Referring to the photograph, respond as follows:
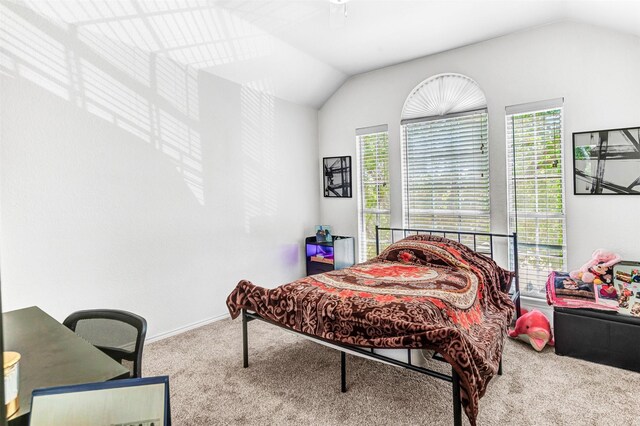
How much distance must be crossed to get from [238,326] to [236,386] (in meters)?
1.08

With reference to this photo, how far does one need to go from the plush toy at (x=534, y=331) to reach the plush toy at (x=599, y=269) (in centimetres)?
47

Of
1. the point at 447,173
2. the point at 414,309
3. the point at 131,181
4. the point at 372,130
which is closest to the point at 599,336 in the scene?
the point at 414,309

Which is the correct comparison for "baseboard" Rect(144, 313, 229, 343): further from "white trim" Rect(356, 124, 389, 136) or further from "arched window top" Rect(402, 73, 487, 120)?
"arched window top" Rect(402, 73, 487, 120)

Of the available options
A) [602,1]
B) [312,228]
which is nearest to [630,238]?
[602,1]

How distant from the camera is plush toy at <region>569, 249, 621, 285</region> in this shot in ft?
→ 9.00

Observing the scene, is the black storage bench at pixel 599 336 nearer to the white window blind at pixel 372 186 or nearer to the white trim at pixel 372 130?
the white window blind at pixel 372 186

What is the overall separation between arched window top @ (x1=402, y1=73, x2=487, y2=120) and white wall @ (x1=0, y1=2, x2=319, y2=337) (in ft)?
5.02

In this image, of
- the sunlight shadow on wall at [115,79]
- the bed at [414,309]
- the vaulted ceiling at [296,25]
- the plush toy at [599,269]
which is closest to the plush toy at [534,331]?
the bed at [414,309]

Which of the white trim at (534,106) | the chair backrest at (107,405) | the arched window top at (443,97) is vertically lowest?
the chair backrest at (107,405)

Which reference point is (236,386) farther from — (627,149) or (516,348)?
(627,149)

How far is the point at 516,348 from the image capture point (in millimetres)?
2822

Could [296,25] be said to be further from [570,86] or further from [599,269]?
[599,269]

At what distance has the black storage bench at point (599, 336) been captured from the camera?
241cm

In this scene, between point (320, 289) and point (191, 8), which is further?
point (191, 8)
